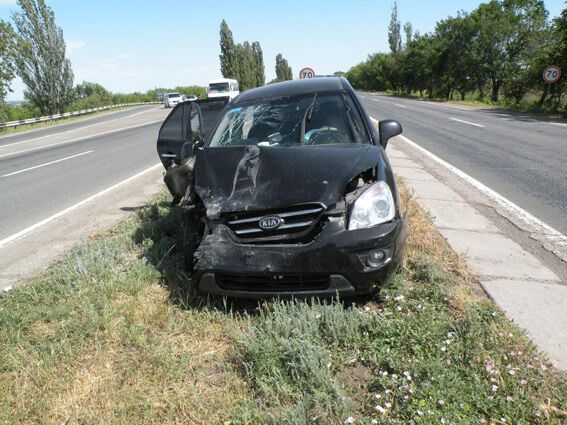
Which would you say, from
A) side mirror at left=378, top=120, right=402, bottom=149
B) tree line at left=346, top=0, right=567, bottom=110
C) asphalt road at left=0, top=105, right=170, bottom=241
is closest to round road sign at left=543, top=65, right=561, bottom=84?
tree line at left=346, top=0, right=567, bottom=110

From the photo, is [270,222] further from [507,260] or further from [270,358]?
[507,260]

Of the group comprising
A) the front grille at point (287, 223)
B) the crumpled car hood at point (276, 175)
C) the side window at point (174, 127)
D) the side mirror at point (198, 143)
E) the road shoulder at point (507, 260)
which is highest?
the side window at point (174, 127)

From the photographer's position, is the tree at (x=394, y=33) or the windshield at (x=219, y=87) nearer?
the windshield at (x=219, y=87)

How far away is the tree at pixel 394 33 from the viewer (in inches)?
3250

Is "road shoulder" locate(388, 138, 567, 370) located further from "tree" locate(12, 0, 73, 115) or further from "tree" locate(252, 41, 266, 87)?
"tree" locate(252, 41, 266, 87)

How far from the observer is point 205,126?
5.07 m

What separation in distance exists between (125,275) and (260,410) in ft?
7.02

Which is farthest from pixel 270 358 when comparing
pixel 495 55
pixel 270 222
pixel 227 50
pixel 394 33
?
pixel 394 33

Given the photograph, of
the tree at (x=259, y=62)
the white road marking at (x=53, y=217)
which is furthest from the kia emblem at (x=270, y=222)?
the tree at (x=259, y=62)

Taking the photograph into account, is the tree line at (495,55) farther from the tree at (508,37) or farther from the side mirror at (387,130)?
the side mirror at (387,130)

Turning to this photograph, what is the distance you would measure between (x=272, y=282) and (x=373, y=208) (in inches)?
34.2

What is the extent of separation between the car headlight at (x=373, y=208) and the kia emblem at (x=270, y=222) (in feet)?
1.58

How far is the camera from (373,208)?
2.89 metres

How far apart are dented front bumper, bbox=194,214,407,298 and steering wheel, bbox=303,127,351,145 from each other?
1.11 metres
